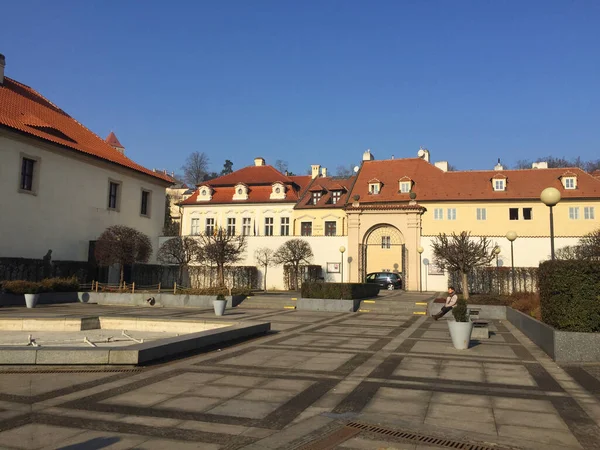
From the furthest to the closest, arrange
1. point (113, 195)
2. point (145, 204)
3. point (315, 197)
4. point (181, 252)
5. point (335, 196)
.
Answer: point (315, 197), point (335, 196), point (145, 204), point (113, 195), point (181, 252)

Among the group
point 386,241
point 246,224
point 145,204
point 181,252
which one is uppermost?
point 145,204

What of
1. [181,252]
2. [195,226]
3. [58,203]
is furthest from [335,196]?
[58,203]

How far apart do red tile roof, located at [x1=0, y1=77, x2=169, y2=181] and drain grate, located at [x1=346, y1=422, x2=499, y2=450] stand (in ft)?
105

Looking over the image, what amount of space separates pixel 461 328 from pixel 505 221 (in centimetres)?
3498

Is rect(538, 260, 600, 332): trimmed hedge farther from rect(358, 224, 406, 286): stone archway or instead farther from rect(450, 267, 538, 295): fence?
rect(358, 224, 406, 286): stone archway

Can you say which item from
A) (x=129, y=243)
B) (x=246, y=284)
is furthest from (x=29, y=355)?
(x=246, y=284)

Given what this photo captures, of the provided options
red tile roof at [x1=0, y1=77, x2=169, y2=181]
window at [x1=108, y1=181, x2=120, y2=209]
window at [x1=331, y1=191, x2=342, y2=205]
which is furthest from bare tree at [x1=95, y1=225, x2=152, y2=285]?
window at [x1=331, y1=191, x2=342, y2=205]

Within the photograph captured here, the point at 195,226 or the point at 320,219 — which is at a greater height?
the point at 320,219

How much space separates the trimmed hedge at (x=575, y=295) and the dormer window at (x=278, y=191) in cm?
4068

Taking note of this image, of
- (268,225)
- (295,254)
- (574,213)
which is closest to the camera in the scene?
(295,254)

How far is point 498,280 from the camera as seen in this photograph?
3528cm

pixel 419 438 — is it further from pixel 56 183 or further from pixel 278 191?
pixel 278 191

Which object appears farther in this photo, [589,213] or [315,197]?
[315,197]

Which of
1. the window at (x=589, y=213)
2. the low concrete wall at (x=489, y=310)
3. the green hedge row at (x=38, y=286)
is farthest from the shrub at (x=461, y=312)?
the window at (x=589, y=213)
